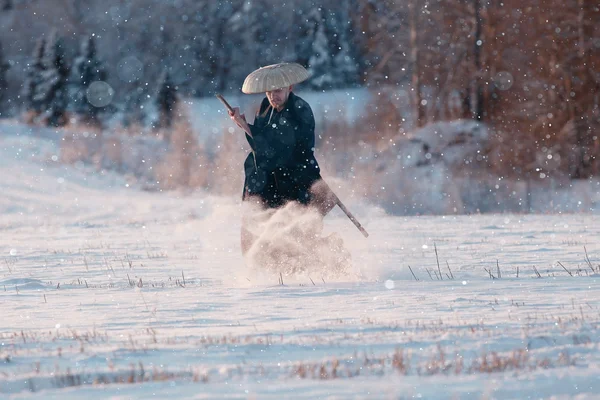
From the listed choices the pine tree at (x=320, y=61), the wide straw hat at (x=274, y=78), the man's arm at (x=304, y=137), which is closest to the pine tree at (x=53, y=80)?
the pine tree at (x=320, y=61)

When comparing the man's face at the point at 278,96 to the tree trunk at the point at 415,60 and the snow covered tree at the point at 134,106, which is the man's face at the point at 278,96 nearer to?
the tree trunk at the point at 415,60

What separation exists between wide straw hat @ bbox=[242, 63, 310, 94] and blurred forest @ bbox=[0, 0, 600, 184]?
19799mm

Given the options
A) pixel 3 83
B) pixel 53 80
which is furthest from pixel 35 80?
pixel 3 83

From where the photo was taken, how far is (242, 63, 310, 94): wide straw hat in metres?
8.82

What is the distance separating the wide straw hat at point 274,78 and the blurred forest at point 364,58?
19799 millimetres

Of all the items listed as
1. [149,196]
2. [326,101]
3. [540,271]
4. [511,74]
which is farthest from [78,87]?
[540,271]

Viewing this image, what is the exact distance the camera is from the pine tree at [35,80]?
54.6m

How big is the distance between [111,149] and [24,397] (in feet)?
105

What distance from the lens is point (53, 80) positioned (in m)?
54.4

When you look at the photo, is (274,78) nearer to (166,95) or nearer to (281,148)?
(281,148)

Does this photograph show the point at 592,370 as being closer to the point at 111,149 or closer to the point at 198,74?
the point at 111,149

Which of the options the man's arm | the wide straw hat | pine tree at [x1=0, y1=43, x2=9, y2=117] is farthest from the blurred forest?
the wide straw hat

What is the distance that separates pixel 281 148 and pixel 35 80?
49.1 metres

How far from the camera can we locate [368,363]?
491 centimetres
